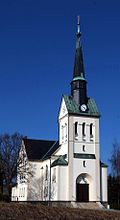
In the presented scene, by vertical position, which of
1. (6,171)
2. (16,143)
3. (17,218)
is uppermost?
(16,143)

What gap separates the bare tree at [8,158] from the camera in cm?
5597

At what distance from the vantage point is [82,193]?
168 feet

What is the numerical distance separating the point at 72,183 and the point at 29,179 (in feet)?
39.5

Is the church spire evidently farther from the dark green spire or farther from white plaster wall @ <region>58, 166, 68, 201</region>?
white plaster wall @ <region>58, 166, 68, 201</region>

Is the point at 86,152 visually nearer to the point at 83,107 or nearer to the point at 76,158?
the point at 76,158

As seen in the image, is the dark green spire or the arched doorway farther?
the dark green spire

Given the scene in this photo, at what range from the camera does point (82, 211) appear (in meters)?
30.1

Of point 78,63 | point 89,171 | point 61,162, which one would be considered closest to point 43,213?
point 61,162

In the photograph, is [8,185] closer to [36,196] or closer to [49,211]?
[36,196]

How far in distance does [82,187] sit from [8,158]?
12425mm

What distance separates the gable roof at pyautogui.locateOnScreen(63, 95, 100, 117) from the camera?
5350 centimetres

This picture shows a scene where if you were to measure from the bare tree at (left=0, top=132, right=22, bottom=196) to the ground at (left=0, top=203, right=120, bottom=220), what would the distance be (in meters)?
27.1

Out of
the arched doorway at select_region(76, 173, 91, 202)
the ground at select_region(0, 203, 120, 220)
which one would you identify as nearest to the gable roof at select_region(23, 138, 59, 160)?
the arched doorway at select_region(76, 173, 91, 202)

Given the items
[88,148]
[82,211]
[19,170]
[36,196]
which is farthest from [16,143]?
[82,211]
